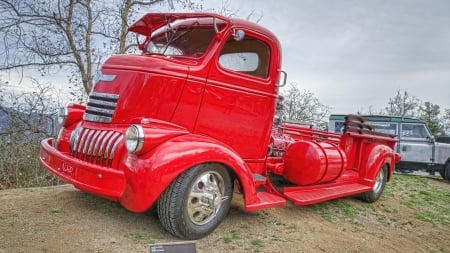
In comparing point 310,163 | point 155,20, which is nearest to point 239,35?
point 155,20

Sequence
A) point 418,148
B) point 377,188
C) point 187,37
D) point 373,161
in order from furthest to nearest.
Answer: point 418,148
point 377,188
point 373,161
point 187,37

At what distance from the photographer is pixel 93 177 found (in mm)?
2941

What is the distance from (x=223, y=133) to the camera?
12.5 ft

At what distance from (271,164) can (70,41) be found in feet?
24.0

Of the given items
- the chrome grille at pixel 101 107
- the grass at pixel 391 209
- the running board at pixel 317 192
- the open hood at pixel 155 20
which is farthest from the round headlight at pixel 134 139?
the grass at pixel 391 209

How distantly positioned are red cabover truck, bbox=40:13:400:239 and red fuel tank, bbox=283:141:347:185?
1 centimetres

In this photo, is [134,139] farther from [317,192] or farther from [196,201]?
[317,192]

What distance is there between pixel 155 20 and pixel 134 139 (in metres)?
2.13

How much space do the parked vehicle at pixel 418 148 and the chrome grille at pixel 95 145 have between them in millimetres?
10645

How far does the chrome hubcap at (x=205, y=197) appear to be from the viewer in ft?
10.3

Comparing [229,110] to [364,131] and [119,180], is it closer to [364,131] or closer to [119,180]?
[119,180]

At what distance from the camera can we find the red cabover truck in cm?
293

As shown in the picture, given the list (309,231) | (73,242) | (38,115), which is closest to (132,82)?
(73,242)

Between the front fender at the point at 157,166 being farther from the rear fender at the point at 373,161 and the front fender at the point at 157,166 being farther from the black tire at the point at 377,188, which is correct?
the black tire at the point at 377,188
